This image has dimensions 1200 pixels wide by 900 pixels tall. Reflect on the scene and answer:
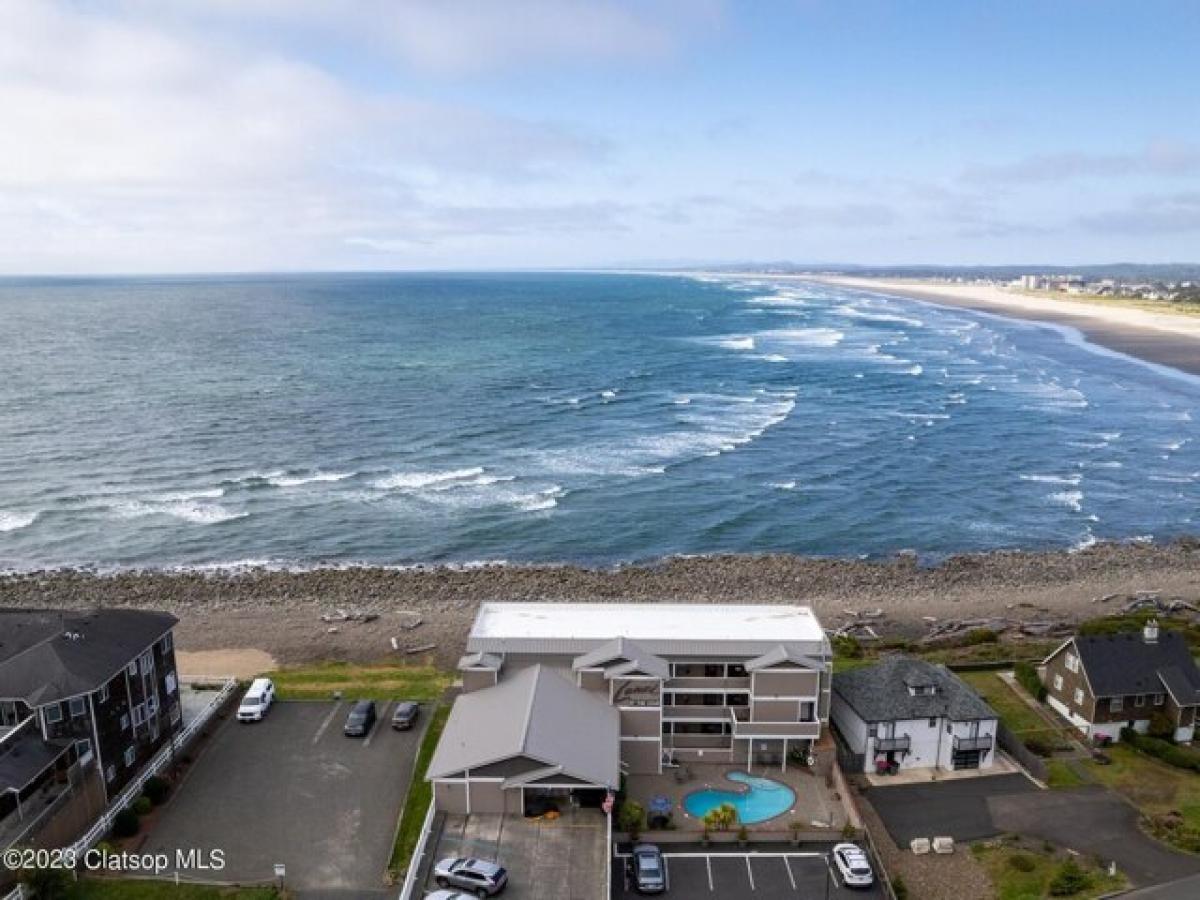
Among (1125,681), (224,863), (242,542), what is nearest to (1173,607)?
(1125,681)

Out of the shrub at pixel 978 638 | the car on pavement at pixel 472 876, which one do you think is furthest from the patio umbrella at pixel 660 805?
the shrub at pixel 978 638

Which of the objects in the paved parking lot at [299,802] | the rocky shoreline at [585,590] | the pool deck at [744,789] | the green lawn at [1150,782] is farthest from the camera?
the rocky shoreline at [585,590]

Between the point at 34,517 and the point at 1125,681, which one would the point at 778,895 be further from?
the point at 34,517

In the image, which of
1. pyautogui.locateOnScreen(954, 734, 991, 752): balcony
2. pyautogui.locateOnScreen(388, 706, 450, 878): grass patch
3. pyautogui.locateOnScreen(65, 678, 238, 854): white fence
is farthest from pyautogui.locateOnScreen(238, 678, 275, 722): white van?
pyautogui.locateOnScreen(954, 734, 991, 752): balcony

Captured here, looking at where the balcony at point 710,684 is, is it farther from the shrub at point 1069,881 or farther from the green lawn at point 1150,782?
the green lawn at point 1150,782

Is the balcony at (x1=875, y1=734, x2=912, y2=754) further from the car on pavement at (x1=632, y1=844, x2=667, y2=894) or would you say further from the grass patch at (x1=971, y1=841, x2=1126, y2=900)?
the car on pavement at (x1=632, y1=844, x2=667, y2=894)
